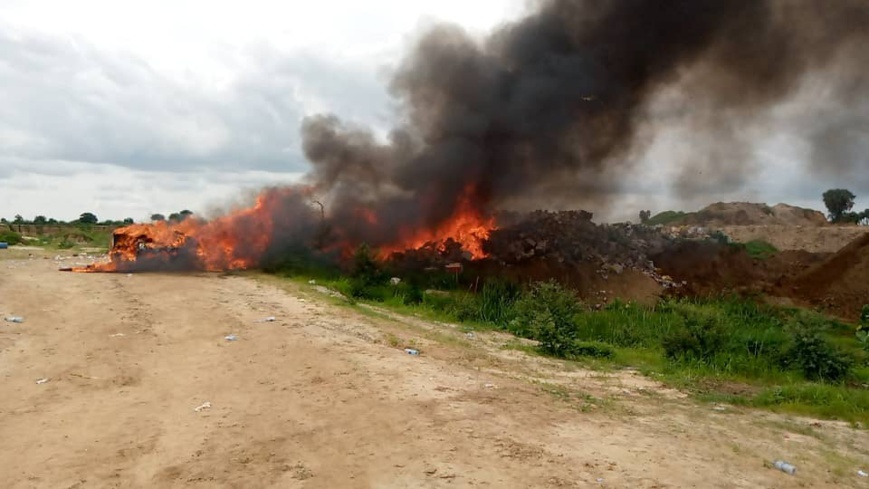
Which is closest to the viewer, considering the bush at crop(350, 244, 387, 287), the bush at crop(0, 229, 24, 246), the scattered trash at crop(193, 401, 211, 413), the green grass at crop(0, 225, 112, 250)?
the scattered trash at crop(193, 401, 211, 413)

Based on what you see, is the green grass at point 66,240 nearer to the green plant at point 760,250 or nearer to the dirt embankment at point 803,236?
the green plant at point 760,250

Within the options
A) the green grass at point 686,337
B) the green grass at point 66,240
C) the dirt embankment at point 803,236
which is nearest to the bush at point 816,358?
the green grass at point 686,337

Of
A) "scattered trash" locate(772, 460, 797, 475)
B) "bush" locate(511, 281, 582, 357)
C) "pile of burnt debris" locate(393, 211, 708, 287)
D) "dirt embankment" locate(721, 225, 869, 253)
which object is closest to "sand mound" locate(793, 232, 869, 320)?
"pile of burnt debris" locate(393, 211, 708, 287)

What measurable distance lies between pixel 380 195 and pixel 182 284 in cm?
843

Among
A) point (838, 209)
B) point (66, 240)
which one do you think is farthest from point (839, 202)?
point (66, 240)

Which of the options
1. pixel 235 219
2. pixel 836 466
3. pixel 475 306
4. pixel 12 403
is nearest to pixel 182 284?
pixel 235 219

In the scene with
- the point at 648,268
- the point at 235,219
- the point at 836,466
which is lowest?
the point at 836,466

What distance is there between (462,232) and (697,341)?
11915 mm

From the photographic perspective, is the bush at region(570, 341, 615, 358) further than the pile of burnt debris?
No

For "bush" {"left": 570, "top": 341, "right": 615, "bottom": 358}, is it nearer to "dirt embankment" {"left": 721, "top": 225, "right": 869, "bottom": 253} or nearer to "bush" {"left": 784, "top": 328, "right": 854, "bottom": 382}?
"bush" {"left": 784, "top": 328, "right": 854, "bottom": 382}

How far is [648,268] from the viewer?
22.1 m

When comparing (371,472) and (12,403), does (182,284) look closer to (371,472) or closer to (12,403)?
(12,403)

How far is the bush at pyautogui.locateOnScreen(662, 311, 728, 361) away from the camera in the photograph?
11344 mm

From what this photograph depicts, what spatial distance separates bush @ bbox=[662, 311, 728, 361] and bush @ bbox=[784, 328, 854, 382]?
1.19 m
